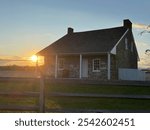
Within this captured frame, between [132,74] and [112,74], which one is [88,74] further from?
[132,74]

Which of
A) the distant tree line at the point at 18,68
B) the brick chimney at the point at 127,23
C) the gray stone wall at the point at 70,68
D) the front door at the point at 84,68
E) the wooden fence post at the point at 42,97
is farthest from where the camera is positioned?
the brick chimney at the point at 127,23

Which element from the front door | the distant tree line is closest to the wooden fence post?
the distant tree line

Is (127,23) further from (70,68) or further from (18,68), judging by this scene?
(18,68)

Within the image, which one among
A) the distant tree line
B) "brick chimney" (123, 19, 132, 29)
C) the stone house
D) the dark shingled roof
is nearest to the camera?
the distant tree line

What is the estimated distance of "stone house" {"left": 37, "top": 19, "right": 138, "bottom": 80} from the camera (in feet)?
80.6

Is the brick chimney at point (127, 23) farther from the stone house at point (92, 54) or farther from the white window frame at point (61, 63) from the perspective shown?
the white window frame at point (61, 63)

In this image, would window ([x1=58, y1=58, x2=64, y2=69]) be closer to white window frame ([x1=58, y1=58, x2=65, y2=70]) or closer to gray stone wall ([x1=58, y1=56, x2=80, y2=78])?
white window frame ([x1=58, y1=58, x2=65, y2=70])

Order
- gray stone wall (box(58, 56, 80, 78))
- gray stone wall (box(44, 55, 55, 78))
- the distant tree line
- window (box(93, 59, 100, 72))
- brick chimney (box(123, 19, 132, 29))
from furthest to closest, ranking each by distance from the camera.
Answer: gray stone wall (box(44, 55, 55, 78)), brick chimney (box(123, 19, 132, 29)), gray stone wall (box(58, 56, 80, 78)), window (box(93, 59, 100, 72)), the distant tree line

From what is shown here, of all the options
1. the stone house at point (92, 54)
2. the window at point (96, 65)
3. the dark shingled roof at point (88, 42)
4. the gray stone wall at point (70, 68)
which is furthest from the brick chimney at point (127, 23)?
the gray stone wall at point (70, 68)

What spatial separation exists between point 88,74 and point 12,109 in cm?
1905

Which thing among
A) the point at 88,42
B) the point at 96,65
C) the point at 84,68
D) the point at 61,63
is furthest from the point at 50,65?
the point at 96,65

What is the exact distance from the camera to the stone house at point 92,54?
24.6 meters

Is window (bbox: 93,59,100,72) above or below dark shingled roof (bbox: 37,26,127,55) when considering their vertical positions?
below

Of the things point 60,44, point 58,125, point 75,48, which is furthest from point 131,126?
point 60,44
